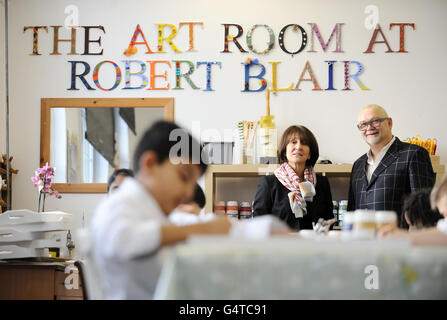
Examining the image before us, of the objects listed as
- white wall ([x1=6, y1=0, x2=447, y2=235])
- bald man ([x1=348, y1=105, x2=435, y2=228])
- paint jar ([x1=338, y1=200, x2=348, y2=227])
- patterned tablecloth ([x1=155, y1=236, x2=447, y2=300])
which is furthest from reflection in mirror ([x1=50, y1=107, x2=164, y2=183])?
patterned tablecloth ([x1=155, y1=236, x2=447, y2=300])

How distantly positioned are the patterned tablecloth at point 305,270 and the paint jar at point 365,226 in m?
0.30

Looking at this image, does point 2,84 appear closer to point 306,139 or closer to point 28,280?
point 28,280

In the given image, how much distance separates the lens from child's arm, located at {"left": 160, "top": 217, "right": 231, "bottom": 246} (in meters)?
1.33

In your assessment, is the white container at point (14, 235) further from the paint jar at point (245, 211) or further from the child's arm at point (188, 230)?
the child's arm at point (188, 230)

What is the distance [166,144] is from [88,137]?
11.5 ft

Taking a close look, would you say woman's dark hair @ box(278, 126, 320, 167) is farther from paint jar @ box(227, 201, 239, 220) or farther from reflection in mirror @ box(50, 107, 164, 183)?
reflection in mirror @ box(50, 107, 164, 183)

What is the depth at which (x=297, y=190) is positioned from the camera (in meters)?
3.29

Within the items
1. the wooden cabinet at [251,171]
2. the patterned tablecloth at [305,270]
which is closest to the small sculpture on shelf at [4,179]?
the wooden cabinet at [251,171]

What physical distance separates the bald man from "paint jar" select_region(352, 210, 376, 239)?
5.22ft

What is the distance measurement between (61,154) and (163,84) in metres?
0.98

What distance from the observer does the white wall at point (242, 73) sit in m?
4.71
